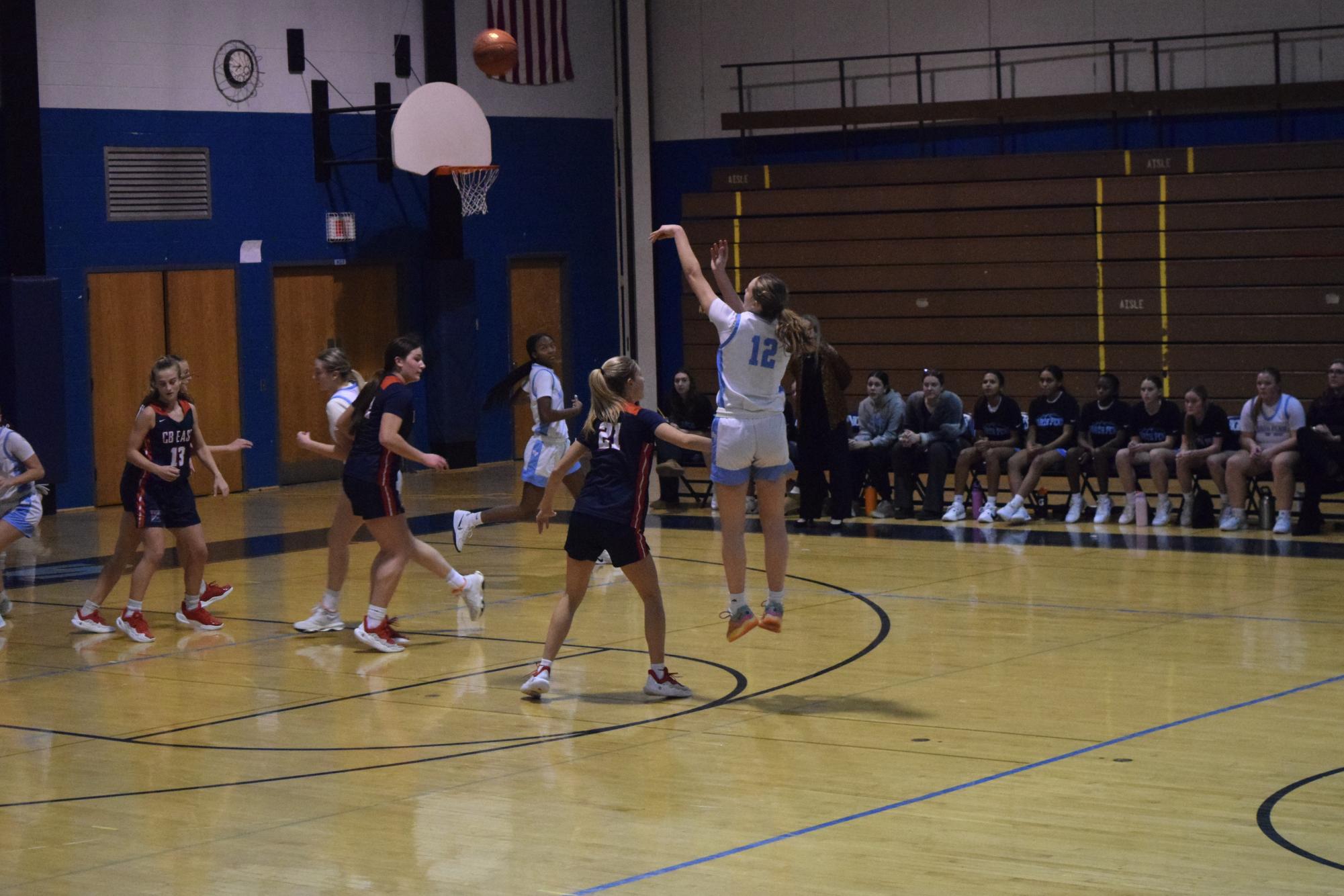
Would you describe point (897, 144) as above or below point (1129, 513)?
above

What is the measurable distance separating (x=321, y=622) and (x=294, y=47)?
10647 mm

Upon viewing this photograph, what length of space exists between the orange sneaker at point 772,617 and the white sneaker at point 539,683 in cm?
103

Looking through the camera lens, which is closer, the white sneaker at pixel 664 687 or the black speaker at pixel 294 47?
the white sneaker at pixel 664 687

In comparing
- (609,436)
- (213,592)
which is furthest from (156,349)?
(609,436)

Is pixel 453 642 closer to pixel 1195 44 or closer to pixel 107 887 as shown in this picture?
pixel 107 887

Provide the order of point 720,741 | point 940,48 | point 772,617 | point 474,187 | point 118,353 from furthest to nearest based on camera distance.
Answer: point 474,187
point 940,48
point 118,353
point 772,617
point 720,741

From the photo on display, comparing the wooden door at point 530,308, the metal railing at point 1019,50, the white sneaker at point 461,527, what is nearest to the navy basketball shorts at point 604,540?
the white sneaker at point 461,527

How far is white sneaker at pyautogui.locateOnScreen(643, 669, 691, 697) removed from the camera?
8141 millimetres

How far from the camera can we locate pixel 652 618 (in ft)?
26.1

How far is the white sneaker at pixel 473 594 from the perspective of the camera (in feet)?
33.2

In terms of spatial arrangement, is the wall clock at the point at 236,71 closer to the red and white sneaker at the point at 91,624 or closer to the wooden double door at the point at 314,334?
the wooden double door at the point at 314,334

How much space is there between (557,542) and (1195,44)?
9.21 metres

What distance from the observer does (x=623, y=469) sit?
26.0 ft

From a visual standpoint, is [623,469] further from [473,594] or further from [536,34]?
[536,34]
